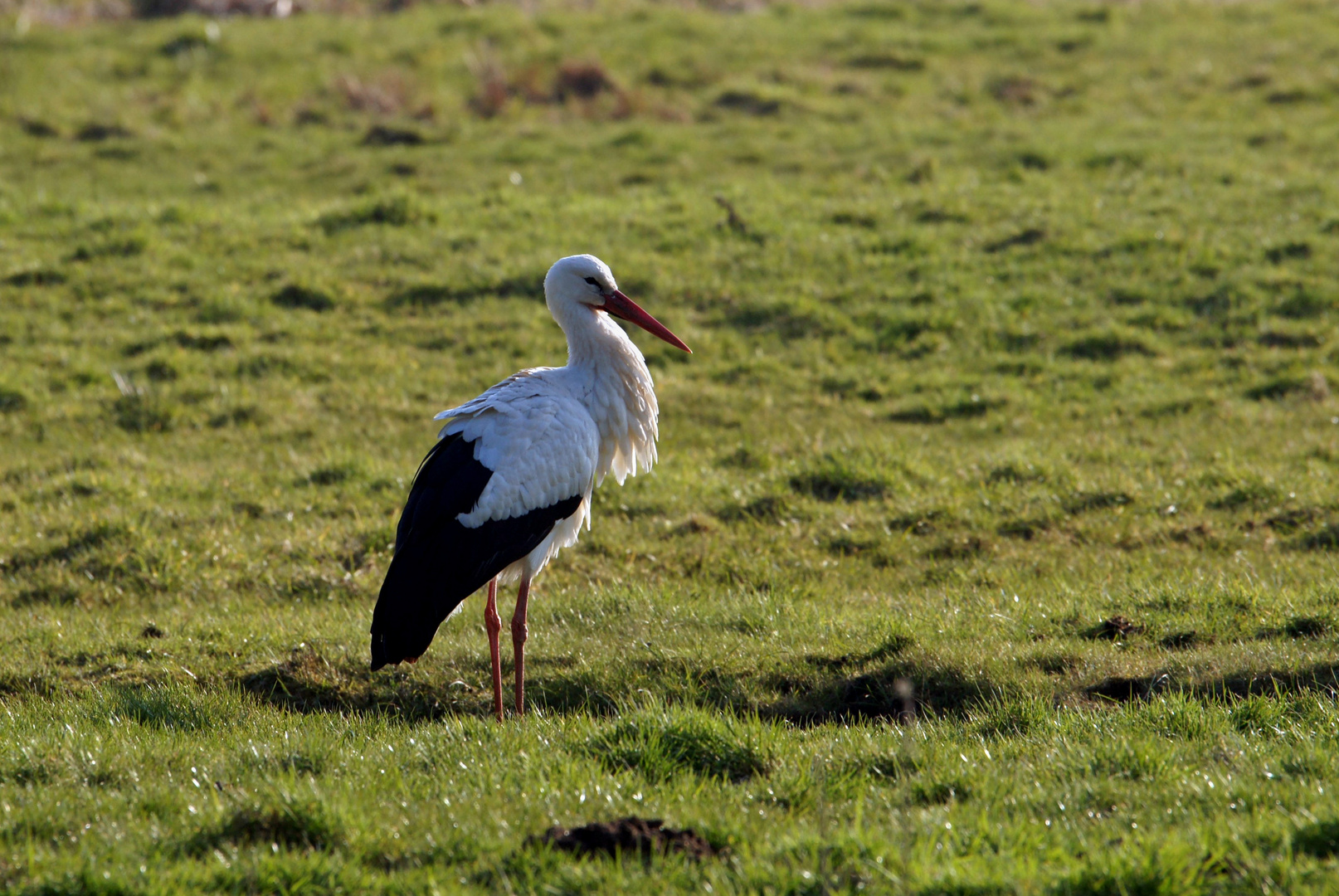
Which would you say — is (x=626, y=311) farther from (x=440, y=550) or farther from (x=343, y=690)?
(x=343, y=690)

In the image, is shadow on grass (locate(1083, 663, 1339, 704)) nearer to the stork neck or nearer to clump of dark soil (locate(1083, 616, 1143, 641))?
clump of dark soil (locate(1083, 616, 1143, 641))

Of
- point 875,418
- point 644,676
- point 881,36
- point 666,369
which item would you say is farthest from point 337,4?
point 644,676

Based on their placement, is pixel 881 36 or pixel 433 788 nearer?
pixel 433 788

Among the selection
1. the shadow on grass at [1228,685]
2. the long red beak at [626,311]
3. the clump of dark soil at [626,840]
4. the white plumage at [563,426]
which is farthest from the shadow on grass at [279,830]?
the long red beak at [626,311]

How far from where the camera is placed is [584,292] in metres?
6.90

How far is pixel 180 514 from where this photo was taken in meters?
8.27

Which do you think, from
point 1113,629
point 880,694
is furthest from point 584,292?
point 1113,629

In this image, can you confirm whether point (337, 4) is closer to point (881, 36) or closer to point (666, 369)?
point (881, 36)

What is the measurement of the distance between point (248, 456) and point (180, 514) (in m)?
1.24

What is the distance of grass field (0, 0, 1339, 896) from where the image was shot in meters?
4.29

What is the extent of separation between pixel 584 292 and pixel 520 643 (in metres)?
1.88

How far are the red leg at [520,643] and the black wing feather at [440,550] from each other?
9.3 inches

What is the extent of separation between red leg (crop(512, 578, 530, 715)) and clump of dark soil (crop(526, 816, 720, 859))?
5.94 ft

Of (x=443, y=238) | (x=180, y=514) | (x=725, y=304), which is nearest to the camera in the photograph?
(x=180, y=514)
